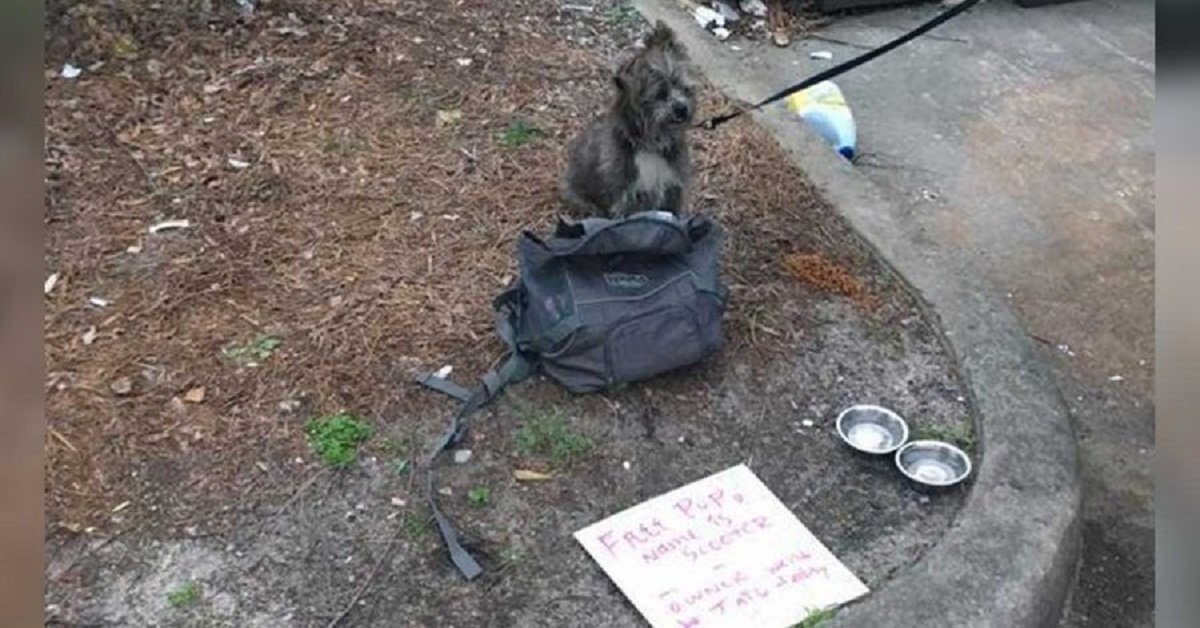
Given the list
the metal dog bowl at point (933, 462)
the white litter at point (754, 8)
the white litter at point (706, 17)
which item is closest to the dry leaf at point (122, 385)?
the metal dog bowl at point (933, 462)

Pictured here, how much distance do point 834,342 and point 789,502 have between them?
0.67 meters

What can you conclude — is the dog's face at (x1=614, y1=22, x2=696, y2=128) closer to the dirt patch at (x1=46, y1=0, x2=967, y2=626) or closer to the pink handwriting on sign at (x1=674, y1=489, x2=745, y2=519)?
the dirt patch at (x1=46, y1=0, x2=967, y2=626)

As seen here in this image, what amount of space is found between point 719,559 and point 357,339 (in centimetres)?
121

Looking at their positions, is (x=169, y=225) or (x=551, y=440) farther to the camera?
(x=169, y=225)

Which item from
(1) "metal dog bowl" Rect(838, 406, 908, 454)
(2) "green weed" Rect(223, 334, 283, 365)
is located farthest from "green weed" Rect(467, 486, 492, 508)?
(1) "metal dog bowl" Rect(838, 406, 908, 454)

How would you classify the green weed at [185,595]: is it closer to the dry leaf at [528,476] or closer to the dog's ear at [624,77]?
the dry leaf at [528,476]

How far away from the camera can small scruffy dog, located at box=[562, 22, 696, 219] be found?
12.3ft

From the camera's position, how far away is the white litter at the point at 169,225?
3941 mm

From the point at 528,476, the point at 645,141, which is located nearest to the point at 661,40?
the point at 645,141

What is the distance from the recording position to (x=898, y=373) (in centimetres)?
355

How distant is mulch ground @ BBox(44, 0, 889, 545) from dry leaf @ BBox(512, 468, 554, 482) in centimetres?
31

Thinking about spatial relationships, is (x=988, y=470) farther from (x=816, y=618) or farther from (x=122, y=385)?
(x=122, y=385)

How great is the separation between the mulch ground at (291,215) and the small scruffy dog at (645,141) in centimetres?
29

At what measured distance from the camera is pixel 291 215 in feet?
13.3
